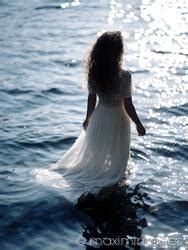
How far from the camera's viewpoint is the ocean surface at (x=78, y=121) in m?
9.64

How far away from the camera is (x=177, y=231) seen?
9531 mm

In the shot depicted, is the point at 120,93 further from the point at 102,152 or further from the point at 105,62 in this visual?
the point at 102,152

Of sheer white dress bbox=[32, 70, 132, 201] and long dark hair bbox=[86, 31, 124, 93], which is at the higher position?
long dark hair bbox=[86, 31, 124, 93]

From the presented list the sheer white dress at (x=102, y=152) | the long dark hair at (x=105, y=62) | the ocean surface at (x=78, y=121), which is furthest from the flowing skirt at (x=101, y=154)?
the long dark hair at (x=105, y=62)

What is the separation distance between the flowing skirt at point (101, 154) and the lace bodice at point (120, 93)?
3.9 inches

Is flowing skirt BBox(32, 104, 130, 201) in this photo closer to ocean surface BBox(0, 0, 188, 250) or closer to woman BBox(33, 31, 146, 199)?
woman BBox(33, 31, 146, 199)

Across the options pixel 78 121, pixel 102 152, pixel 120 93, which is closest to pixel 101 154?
pixel 102 152

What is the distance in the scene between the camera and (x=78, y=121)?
48.1 feet

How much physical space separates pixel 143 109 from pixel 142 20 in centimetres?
1061

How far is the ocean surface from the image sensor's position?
31.6 feet

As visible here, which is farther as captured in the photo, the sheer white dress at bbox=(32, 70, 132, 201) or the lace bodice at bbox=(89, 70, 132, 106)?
the sheer white dress at bbox=(32, 70, 132, 201)

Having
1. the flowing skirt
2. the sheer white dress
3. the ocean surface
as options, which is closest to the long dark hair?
the sheer white dress

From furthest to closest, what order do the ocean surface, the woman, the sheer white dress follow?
the sheer white dress → the woman → the ocean surface

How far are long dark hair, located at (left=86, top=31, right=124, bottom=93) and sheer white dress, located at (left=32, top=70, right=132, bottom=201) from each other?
22 centimetres
